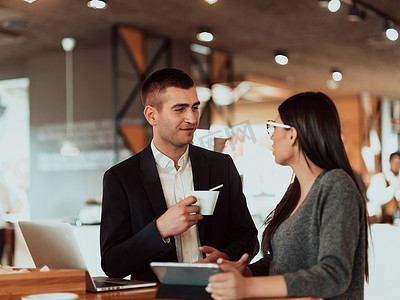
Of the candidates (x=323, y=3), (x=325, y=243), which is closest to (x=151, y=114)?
(x=325, y=243)

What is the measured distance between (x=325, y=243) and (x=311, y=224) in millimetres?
120

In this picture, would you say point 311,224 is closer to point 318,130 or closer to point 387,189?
point 318,130

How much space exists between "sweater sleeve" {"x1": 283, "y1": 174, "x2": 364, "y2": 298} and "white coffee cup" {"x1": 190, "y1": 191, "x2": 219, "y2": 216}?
0.39m

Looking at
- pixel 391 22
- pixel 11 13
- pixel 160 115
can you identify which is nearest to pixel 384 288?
pixel 160 115

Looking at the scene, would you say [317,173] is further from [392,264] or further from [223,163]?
[392,264]

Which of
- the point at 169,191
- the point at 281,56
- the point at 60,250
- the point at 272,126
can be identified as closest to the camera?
the point at 272,126

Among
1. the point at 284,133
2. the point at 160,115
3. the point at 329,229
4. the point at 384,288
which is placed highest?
the point at 160,115

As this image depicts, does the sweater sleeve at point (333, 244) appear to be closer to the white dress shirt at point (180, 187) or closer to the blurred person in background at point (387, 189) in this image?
the white dress shirt at point (180, 187)

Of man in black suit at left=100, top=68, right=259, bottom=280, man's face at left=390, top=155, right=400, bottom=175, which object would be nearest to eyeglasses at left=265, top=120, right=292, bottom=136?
man in black suit at left=100, top=68, right=259, bottom=280

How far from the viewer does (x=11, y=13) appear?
8078 millimetres

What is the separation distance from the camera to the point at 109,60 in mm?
9898

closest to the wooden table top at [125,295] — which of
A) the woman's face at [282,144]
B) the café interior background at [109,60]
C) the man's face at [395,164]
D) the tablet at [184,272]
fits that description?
the tablet at [184,272]

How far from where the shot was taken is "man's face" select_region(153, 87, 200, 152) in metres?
2.48

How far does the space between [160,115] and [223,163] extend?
1.15 feet
